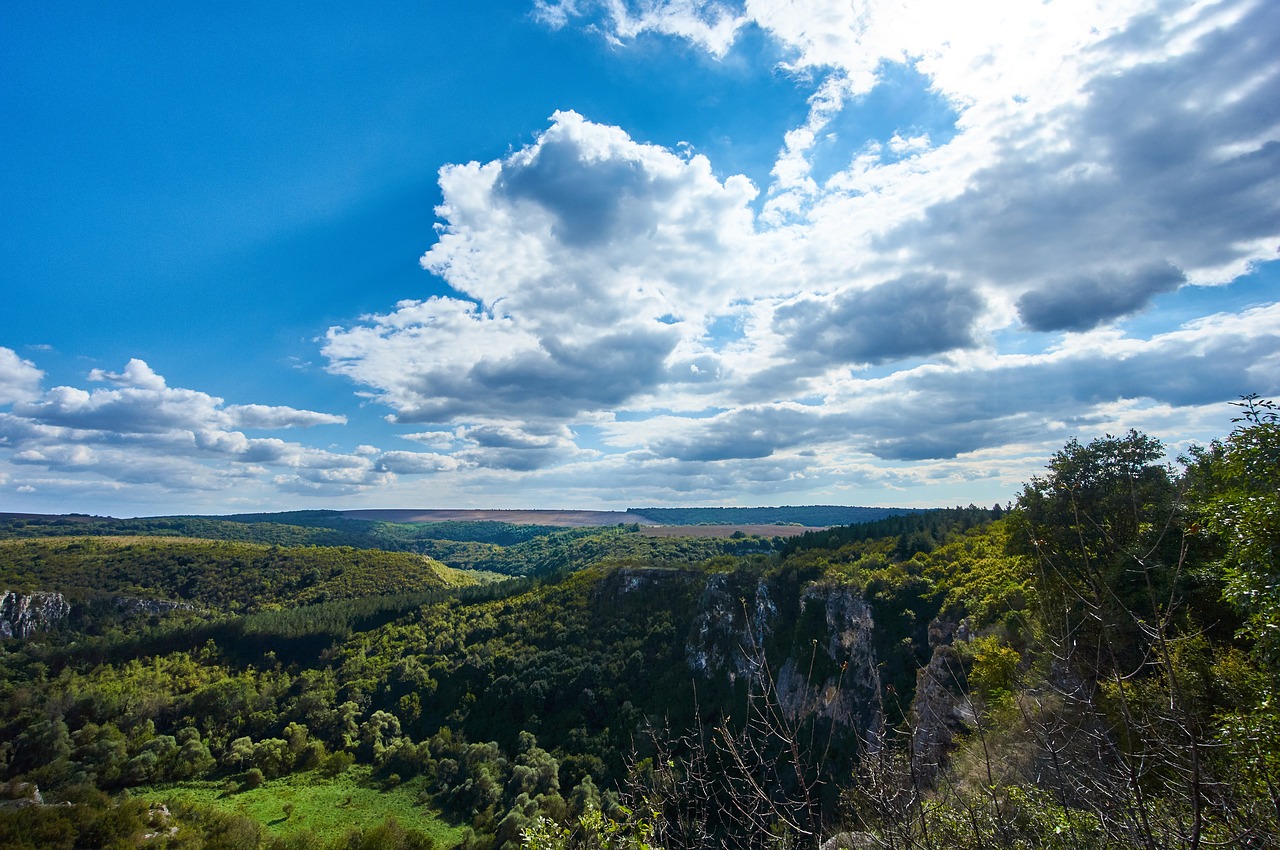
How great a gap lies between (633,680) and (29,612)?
147 m

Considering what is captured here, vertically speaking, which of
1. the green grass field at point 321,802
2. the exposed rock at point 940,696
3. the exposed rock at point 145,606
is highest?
the exposed rock at point 940,696

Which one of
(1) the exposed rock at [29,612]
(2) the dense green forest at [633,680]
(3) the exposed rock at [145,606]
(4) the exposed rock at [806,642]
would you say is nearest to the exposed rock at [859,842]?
(2) the dense green forest at [633,680]

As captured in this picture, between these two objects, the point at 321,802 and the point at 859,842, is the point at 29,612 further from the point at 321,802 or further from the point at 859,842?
the point at 859,842

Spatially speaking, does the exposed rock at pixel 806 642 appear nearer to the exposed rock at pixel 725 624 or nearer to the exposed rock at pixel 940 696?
the exposed rock at pixel 725 624

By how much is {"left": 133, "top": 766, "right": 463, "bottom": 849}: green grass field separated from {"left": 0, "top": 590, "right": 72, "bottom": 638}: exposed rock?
273 feet

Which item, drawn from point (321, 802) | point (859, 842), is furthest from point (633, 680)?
point (859, 842)

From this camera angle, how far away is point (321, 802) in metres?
73.0

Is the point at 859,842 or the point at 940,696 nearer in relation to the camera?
the point at 859,842

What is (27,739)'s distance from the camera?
78.6 m

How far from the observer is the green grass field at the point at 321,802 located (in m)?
66.6

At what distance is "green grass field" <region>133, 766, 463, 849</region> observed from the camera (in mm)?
66562

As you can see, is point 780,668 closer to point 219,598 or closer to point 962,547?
point 962,547

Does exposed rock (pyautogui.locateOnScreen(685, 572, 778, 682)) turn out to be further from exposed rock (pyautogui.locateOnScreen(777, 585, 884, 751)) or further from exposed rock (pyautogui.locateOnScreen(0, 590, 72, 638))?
exposed rock (pyautogui.locateOnScreen(0, 590, 72, 638))

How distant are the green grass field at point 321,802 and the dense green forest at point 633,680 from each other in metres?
0.48
